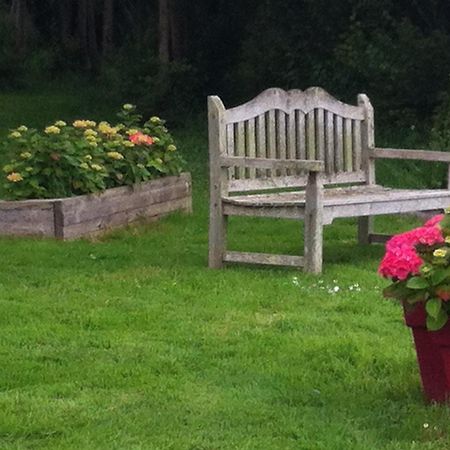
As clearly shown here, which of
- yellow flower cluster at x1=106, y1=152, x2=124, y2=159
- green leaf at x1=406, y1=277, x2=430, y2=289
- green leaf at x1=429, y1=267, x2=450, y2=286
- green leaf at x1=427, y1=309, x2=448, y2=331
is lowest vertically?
yellow flower cluster at x1=106, y1=152, x2=124, y2=159

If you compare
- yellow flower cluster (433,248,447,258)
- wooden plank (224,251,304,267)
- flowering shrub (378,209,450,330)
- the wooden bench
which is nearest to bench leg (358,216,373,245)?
the wooden bench

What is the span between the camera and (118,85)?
22734 millimetres

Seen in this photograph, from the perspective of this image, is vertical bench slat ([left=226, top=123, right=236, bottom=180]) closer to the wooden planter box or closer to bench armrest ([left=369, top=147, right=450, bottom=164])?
the wooden planter box

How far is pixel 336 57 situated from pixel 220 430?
50.3ft

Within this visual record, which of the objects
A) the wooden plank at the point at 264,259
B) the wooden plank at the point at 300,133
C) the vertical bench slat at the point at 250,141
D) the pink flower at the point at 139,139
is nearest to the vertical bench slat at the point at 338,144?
the wooden plank at the point at 300,133

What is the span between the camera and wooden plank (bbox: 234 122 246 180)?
28.6ft

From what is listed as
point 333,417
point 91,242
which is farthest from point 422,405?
point 91,242

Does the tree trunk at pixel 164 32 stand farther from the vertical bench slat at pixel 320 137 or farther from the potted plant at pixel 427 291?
the potted plant at pixel 427 291

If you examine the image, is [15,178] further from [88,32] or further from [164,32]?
[88,32]

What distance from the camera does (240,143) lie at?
874 cm

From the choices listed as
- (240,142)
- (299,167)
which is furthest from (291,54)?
(299,167)

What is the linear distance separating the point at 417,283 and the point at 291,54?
16.8m

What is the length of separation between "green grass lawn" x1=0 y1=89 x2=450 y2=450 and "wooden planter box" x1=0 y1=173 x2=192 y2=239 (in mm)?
Result: 310

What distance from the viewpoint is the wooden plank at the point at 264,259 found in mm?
8242
